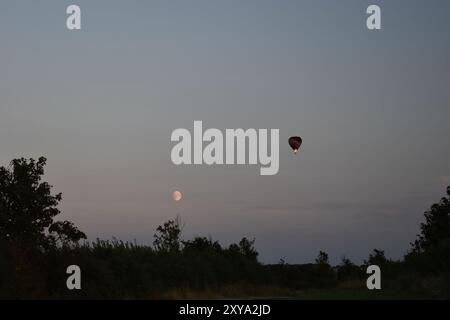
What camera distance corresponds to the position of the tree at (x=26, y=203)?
5138 cm

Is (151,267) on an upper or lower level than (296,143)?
lower

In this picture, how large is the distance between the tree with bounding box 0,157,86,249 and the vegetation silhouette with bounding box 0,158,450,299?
7 cm

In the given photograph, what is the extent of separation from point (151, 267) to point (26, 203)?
19.1 metres

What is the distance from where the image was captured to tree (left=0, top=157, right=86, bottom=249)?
51375 millimetres

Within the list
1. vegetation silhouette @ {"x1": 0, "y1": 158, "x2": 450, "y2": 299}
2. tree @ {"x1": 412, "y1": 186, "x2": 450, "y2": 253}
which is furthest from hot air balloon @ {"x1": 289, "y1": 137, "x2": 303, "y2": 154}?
tree @ {"x1": 412, "y1": 186, "x2": 450, "y2": 253}

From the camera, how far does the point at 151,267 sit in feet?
122

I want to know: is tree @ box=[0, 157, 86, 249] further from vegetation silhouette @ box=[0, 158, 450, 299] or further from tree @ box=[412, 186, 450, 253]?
tree @ box=[412, 186, 450, 253]

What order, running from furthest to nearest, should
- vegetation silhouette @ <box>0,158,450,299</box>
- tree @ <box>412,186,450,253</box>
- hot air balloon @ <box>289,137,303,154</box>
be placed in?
1. tree @ <box>412,186,450,253</box>
2. hot air balloon @ <box>289,137,303,154</box>
3. vegetation silhouette @ <box>0,158,450,299</box>

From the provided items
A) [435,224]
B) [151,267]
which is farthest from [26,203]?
[435,224]

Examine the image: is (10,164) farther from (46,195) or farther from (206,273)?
(206,273)

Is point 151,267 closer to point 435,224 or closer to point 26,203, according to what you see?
point 26,203

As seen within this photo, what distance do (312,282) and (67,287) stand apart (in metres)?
39.0

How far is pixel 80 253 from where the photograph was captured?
31516mm

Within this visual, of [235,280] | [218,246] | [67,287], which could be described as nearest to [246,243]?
[218,246]
